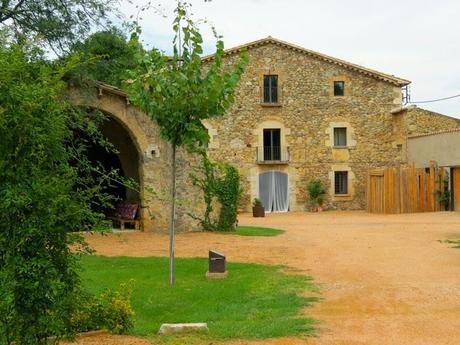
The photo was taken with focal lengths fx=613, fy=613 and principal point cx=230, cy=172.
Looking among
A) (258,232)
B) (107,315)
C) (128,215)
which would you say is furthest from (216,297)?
(128,215)

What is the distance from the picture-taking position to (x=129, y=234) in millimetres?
18094

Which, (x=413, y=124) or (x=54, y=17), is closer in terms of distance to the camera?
(x=54, y=17)

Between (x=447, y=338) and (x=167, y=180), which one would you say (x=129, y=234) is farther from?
(x=447, y=338)

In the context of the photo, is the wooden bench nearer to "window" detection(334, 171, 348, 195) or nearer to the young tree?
the young tree

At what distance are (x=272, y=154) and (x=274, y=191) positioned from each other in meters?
1.99

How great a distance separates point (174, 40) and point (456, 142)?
2177cm

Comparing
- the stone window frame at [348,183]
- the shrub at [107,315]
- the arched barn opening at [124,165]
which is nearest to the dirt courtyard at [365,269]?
the shrub at [107,315]

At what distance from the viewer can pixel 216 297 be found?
29.1 ft

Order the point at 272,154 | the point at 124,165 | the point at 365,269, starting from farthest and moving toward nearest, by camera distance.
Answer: the point at 272,154, the point at 124,165, the point at 365,269

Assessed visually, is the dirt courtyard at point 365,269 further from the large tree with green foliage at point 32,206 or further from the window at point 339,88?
the window at point 339,88

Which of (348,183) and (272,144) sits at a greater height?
(272,144)

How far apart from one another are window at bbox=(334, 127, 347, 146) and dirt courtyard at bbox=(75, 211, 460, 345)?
1194 centimetres

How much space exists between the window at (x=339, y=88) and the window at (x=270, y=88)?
324cm

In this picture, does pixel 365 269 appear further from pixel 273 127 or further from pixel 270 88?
pixel 270 88
